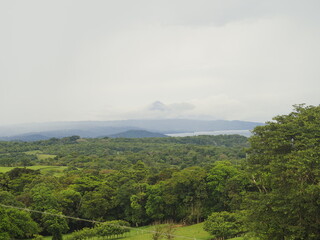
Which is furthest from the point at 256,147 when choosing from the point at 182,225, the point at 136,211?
the point at 136,211

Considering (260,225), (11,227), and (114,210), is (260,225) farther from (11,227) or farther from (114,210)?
(114,210)

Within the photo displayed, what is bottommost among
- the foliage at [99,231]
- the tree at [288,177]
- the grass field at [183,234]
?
the grass field at [183,234]

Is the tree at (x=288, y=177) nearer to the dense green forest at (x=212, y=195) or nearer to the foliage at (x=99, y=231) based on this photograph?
the dense green forest at (x=212, y=195)

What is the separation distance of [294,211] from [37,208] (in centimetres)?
2906

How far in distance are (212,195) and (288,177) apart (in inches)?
780

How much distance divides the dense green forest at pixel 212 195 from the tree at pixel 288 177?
0.15ft

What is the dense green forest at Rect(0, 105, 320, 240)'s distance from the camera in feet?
43.9

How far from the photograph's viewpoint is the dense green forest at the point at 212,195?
13395mm

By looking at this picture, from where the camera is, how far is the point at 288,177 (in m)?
14.3

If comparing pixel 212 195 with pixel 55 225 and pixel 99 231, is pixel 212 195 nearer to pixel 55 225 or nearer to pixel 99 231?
pixel 99 231

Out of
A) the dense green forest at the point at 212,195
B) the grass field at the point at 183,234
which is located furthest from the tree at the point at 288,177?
the grass field at the point at 183,234

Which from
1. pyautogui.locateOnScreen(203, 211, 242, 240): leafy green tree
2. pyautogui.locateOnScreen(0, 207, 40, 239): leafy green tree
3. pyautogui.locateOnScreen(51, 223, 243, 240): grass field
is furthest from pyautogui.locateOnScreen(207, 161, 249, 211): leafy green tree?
pyautogui.locateOnScreen(0, 207, 40, 239): leafy green tree

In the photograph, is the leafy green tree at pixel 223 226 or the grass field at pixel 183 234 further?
the grass field at pixel 183 234

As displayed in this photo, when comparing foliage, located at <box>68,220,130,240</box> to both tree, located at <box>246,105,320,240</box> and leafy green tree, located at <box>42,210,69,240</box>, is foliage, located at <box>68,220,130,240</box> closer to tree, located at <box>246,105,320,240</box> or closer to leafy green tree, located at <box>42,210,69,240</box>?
leafy green tree, located at <box>42,210,69,240</box>
